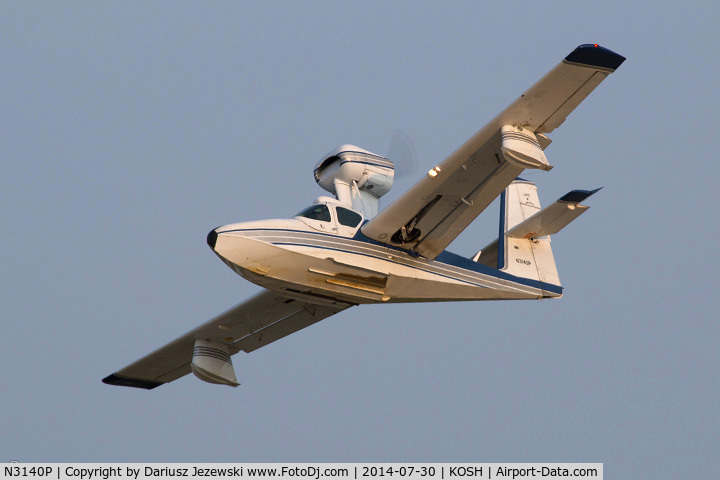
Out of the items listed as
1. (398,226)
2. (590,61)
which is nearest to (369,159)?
(398,226)

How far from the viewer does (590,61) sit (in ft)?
78.6

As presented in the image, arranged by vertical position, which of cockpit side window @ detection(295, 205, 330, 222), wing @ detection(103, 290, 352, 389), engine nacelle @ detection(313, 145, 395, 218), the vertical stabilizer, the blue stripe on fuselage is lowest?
wing @ detection(103, 290, 352, 389)

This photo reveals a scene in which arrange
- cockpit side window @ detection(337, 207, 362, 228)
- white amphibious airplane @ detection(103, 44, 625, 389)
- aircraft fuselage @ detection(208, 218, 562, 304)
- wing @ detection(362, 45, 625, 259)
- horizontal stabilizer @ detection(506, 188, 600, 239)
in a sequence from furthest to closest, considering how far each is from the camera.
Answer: horizontal stabilizer @ detection(506, 188, 600, 239)
cockpit side window @ detection(337, 207, 362, 228)
aircraft fuselage @ detection(208, 218, 562, 304)
white amphibious airplane @ detection(103, 44, 625, 389)
wing @ detection(362, 45, 625, 259)

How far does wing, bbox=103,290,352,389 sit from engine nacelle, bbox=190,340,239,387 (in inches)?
7.1

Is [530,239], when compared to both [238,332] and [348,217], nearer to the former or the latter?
[348,217]

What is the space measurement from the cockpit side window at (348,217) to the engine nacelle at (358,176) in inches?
58.4

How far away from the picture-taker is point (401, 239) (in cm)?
2778

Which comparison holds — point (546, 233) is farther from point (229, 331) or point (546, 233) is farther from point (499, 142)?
point (229, 331)

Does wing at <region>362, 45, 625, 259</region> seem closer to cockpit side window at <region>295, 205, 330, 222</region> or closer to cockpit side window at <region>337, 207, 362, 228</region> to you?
cockpit side window at <region>337, 207, 362, 228</region>

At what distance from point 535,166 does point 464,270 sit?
15.8 ft

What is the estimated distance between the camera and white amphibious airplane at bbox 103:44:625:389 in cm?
2494

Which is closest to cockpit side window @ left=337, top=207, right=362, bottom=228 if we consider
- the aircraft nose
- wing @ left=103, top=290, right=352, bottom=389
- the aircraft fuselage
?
the aircraft fuselage

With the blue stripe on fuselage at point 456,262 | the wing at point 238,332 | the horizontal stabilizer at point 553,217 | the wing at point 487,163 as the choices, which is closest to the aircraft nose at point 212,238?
the blue stripe on fuselage at point 456,262

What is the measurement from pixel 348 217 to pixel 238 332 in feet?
17.8
